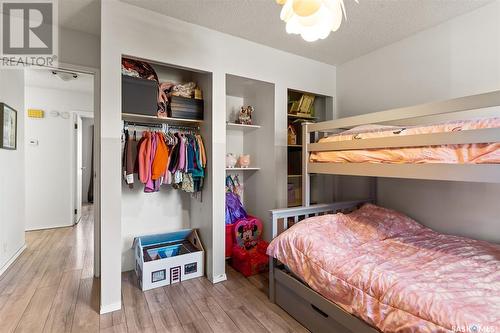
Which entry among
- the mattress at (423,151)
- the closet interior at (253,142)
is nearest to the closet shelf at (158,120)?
the closet interior at (253,142)

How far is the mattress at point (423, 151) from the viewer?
1365 millimetres

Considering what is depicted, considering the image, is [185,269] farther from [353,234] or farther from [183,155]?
[353,234]

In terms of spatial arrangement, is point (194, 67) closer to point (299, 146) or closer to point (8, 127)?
point (299, 146)

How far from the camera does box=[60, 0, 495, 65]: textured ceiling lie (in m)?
2.06

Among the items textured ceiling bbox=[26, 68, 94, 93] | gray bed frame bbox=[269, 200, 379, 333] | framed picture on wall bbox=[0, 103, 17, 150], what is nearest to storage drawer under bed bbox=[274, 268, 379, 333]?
gray bed frame bbox=[269, 200, 379, 333]

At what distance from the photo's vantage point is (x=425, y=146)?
1.59 metres

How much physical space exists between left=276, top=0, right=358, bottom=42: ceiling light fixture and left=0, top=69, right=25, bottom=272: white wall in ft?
10.1

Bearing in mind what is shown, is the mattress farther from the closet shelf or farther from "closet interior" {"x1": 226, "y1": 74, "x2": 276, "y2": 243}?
the closet shelf

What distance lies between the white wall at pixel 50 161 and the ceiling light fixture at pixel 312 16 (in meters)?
4.67

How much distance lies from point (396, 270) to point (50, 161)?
513 cm

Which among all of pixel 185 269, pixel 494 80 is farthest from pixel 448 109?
pixel 185 269

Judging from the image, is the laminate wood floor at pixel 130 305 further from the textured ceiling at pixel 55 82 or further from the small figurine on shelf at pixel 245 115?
the textured ceiling at pixel 55 82

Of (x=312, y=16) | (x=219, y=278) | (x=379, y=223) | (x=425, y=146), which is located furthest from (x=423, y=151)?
(x=219, y=278)

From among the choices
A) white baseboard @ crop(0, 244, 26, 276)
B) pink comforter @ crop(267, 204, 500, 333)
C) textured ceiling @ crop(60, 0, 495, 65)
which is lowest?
white baseboard @ crop(0, 244, 26, 276)
